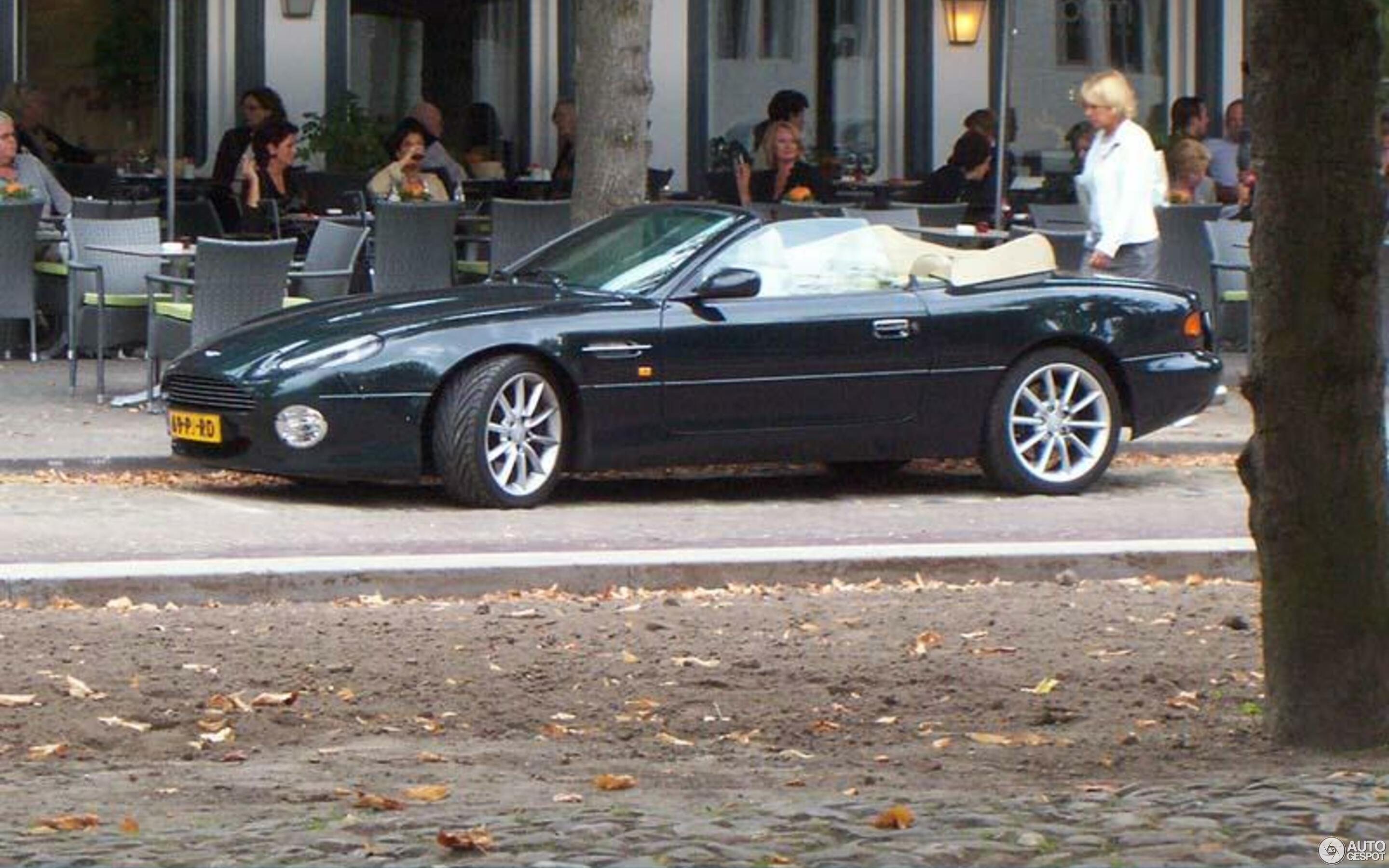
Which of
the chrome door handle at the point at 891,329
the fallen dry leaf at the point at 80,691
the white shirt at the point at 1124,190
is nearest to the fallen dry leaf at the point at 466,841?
the fallen dry leaf at the point at 80,691

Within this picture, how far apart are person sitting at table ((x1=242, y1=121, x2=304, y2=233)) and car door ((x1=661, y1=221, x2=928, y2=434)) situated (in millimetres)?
6783

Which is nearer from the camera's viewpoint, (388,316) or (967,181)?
(388,316)

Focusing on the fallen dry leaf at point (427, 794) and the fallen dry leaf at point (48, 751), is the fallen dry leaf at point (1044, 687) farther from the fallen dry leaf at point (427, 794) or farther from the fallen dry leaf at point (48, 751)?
the fallen dry leaf at point (48, 751)

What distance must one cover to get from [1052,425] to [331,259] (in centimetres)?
481

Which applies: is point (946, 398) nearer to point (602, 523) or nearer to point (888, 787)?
point (602, 523)

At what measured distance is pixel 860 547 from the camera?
35.8ft

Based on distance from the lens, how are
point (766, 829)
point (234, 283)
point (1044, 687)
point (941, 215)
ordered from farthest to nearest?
point (941, 215) → point (234, 283) → point (1044, 687) → point (766, 829)

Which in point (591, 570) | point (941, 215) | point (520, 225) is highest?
point (941, 215)

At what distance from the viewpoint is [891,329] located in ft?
41.4

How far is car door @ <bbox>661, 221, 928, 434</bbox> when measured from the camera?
12.3 metres

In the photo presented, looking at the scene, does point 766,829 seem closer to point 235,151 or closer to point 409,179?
point 409,179

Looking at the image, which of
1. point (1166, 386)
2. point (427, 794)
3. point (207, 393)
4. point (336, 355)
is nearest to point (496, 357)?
point (336, 355)

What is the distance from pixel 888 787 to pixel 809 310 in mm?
5883

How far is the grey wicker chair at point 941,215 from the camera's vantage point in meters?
19.0
